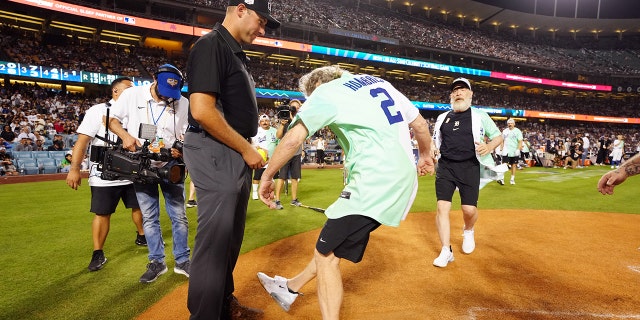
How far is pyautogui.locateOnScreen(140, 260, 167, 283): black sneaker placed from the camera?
3.57 metres

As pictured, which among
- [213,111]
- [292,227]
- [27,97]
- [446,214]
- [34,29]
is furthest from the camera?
[34,29]

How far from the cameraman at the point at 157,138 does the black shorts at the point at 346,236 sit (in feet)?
6.56

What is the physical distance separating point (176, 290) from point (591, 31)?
70.7m

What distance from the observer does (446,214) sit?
14.3ft

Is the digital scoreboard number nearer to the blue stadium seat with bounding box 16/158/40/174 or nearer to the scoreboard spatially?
the scoreboard

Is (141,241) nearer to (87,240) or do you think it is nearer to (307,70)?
(87,240)

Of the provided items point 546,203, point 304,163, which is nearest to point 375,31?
point 304,163

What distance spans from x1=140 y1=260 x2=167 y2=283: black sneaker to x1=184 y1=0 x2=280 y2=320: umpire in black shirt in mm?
1727

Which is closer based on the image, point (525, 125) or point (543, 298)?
point (543, 298)

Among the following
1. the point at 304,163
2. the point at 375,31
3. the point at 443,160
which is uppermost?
the point at 375,31

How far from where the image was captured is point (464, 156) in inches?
176

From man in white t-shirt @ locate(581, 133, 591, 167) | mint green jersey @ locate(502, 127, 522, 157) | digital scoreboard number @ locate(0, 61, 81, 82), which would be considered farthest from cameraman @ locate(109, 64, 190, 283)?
man in white t-shirt @ locate(581, 133, 591, 167)

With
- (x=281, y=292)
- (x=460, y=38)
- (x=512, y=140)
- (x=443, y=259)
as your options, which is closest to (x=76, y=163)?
(x=281, y=292)

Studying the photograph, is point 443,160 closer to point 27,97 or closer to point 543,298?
point 543,298
